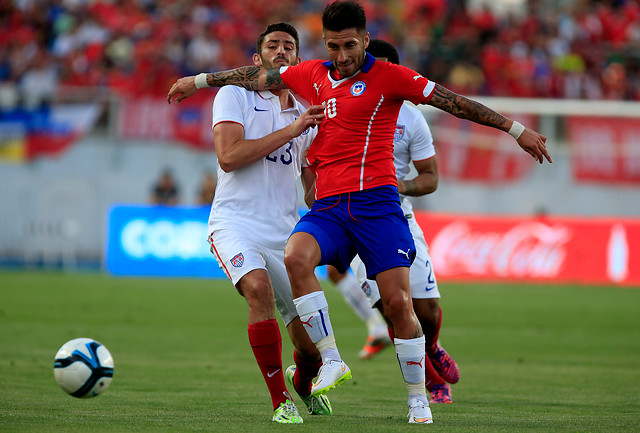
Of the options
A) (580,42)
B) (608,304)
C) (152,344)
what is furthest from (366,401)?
(580,42)

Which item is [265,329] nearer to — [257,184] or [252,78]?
[257,184]

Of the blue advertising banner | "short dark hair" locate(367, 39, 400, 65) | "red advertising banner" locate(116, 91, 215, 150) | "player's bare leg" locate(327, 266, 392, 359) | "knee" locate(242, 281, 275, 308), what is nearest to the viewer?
"knee" locate(242, 281, 275, 308)

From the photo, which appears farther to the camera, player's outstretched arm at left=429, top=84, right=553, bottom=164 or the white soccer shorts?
the white soccer shorts

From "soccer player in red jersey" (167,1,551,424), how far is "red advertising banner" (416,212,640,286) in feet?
47.2

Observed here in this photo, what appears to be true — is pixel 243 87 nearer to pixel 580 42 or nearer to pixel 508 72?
pixel 508 72

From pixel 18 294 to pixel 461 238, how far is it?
29.6ft

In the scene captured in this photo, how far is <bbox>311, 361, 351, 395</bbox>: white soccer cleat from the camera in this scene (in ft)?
18.1

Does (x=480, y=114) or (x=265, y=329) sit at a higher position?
(x=480, y=114)

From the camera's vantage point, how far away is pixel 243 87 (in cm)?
634

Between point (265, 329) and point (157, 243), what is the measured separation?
1526 cm

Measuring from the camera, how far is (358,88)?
19.0 ft

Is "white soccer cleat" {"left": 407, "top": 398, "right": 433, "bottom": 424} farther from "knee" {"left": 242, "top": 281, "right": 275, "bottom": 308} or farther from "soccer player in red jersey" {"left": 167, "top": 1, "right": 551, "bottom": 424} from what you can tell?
"knee" {"left": 242, "top": 281, "right": 275, "bottom": 308}

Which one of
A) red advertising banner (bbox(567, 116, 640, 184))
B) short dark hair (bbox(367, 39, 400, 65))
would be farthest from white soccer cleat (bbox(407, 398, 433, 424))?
red advertising banner (bbox(567, 116, 640, 184))

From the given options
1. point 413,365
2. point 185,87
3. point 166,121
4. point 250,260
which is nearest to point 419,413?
point 413,365
